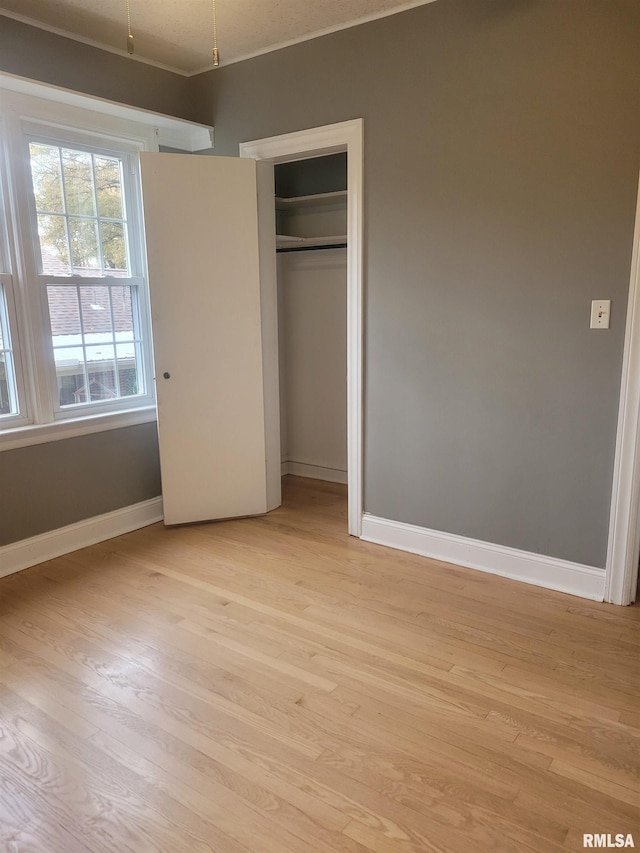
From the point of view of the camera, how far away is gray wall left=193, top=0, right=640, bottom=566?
2.48 meters

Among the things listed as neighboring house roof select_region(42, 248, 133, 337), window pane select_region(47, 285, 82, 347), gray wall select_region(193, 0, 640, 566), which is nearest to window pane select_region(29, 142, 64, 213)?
neighboring house roof select_region(42, 248, 133, 337)

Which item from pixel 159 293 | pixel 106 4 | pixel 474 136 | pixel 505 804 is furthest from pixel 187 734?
pixel 106 4

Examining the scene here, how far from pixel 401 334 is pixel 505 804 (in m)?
2.16

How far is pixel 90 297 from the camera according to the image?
3.41m

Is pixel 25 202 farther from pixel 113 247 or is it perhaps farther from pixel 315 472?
pixel 315 472

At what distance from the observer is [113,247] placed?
3.52 meters

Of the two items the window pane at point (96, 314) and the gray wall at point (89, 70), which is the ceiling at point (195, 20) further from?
the window pane at point (96, 314)

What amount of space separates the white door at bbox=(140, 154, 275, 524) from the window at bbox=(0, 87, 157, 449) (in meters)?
0.34

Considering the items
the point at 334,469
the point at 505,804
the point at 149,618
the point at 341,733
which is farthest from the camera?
the point at 334,469

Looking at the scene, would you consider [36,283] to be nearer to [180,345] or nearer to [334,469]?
[180,345]

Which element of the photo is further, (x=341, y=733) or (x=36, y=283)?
(x=36, y=283)

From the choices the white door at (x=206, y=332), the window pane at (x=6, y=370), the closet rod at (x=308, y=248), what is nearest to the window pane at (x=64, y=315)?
the window pane at (x=6, y=370)

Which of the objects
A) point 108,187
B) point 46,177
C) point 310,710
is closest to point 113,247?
point 108,187

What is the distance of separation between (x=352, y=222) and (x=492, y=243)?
801 millimetres
